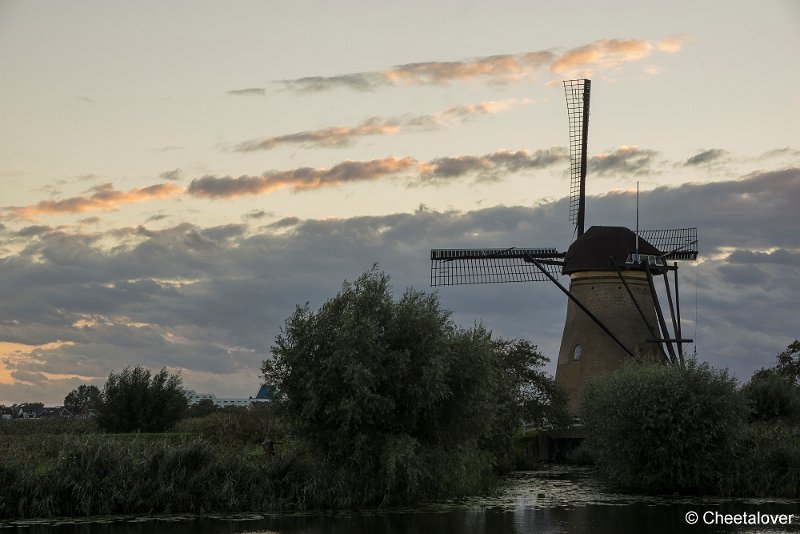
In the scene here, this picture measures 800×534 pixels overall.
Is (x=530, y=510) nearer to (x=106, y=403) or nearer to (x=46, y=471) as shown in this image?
(x=46, y=471)

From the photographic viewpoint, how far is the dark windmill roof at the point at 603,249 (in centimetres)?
6200

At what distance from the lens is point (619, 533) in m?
28.1

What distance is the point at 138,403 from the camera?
4803 cm

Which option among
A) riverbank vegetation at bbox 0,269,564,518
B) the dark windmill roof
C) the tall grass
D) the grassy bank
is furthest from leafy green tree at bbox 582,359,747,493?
the dark windmill roof

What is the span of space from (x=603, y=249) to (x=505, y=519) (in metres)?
33.8

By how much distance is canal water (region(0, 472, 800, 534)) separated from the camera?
93.9 ft

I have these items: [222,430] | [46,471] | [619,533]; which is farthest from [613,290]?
[46,471]

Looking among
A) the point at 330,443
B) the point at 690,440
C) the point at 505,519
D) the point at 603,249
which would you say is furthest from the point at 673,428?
the point at 603,249

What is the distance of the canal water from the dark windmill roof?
2533cm

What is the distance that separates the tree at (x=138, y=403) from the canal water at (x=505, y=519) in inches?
695

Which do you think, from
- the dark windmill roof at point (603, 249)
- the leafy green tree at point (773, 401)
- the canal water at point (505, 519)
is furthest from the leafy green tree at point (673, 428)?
the dark windmill roof at point (603, 249)

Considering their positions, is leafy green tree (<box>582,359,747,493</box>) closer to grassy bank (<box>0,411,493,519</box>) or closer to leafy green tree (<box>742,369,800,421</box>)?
grassy bank (<box>0,411,493,519</box>)

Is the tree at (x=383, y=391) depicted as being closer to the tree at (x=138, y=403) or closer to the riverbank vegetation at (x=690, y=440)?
Answer: the riverbank vegetation at (x=690, y=440)

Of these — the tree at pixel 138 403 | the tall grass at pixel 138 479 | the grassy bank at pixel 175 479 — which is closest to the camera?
the tall grass at pixel 138 479
